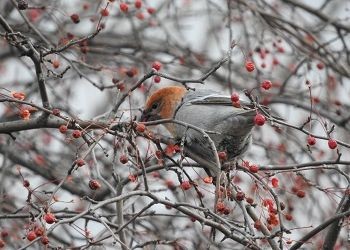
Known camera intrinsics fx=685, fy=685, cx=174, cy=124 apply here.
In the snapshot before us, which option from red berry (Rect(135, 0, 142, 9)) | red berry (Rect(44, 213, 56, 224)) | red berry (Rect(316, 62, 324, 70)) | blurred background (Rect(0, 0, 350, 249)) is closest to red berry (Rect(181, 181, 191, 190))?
blurred background (Rect(0, 0, 350, 249))

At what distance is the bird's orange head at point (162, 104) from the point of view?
5.47 meters

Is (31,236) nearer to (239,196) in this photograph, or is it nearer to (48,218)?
(48,218)

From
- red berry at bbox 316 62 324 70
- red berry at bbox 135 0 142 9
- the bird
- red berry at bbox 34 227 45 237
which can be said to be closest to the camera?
red berry at bbox 34 227 45 237

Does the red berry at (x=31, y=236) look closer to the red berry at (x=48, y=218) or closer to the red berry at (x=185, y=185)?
the red berry at (x=48, y=218)

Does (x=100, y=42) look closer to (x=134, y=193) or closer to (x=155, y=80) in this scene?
(x=155, y=80)

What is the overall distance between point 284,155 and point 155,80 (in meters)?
1.88

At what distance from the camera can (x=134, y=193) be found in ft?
10.3

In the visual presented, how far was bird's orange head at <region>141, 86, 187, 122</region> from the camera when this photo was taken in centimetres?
547

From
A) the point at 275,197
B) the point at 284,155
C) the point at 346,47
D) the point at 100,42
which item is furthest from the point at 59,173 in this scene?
the point at 275,197

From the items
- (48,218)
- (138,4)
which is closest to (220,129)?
(138,4)

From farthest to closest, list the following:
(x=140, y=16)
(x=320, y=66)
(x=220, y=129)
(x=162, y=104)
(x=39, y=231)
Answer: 1. (x=140, y=16)
2. (x=320, y=66)
3. (x=162, y=104)
4. (x=220, y=129)
5. (x=39, y=231)

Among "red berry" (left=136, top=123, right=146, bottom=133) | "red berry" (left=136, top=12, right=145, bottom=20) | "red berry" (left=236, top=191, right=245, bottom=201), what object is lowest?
"red berry" (left=236, top=191, right=245, bottom=201)

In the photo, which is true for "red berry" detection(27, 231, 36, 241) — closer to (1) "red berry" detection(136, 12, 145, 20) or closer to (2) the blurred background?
(2) the blurred background

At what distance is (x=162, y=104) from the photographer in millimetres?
5531
